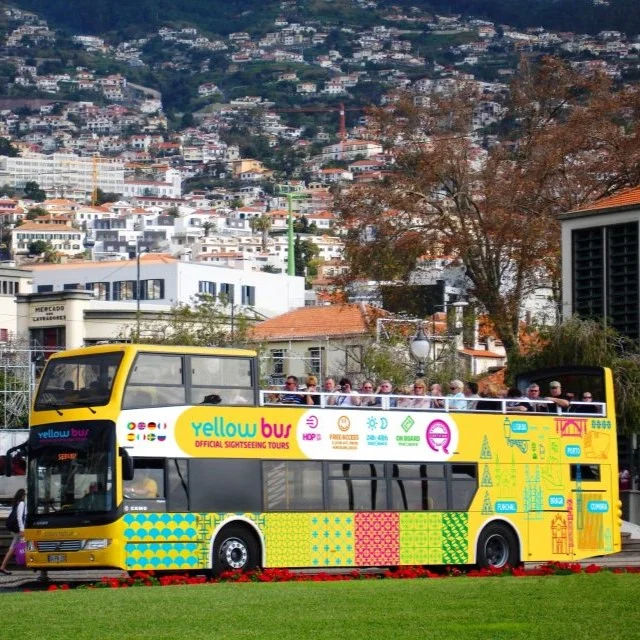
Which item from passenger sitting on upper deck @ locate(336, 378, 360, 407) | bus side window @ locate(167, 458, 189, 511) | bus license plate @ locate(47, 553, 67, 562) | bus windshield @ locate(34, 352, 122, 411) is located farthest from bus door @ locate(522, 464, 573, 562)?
bus license plate @ locate(47, 553, 67, 562)

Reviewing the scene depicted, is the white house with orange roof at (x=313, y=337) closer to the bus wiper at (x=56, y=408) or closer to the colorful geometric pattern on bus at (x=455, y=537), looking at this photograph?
the colorful geometric pattern on bus at (x=455, y=537)

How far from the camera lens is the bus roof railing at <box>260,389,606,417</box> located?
2775 centimetres

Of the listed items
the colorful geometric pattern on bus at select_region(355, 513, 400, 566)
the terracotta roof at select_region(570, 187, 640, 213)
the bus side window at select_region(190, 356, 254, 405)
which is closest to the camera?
the bus side window at select_region(190, 356, 254, 405)

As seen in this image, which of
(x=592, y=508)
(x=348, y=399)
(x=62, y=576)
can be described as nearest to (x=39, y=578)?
(x=62, y=576)

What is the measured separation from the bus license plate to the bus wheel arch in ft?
7.08

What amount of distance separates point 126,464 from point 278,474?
9.12ft

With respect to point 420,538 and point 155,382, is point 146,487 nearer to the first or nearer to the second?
point 155,382

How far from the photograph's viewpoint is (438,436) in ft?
95.0

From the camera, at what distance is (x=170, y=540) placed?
85.1 feet

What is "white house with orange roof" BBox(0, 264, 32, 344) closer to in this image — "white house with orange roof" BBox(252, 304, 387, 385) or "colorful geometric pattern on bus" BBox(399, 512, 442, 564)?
"white house with orange roof" BBox(252, 304, 387, 385)

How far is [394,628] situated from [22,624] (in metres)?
3.52

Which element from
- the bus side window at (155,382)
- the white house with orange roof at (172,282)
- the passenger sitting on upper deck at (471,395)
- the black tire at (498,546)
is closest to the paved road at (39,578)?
the bus side window at (155,382)

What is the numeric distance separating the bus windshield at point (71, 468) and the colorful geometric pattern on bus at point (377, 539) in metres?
4.36

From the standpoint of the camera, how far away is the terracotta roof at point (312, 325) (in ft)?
278
